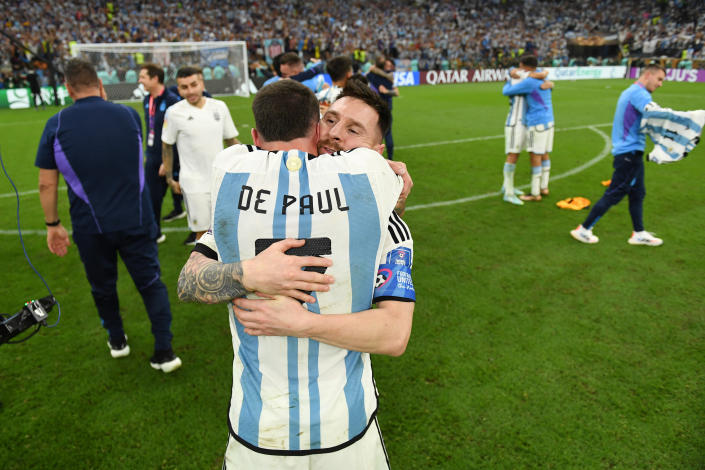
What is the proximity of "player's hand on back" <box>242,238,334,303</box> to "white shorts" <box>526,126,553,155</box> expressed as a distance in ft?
22.6

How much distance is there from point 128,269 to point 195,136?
1.97 meters

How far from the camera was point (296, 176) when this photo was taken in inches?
55.1

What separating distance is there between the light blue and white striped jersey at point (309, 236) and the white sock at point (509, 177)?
634cm

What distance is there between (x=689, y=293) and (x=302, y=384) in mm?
4881

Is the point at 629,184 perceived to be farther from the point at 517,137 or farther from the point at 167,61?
the point at 167,61

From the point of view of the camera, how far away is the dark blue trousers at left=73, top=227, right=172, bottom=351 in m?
3.47

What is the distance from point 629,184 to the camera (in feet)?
18.5

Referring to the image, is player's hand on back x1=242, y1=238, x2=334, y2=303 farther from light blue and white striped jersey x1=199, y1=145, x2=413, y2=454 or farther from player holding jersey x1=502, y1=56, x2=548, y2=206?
player holding jersey x1=502, y1=56, x2=548, y2=206

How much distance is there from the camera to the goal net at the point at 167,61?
18.8 meters

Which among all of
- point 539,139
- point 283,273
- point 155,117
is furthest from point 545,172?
point 283,273

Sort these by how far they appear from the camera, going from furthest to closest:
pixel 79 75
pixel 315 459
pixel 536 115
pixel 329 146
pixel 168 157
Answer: pixel 536 115 < pixel 168 157 < pixel 79 75 < pixel 329 146 < pixel 315 459

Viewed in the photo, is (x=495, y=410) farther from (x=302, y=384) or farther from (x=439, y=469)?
(x=302, y=384)

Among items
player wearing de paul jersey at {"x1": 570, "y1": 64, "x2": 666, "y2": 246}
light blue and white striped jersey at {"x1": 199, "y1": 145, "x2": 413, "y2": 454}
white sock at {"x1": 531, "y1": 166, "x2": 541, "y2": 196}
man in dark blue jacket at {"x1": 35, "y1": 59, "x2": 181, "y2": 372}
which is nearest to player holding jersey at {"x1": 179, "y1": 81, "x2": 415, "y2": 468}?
light blue and white striped jersey at {"x1": 199, "y1": 145, "x2": 413, "y2": 454}

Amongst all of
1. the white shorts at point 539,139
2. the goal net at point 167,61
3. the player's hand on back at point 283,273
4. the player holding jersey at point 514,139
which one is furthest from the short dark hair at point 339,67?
the goal net at point 167,61
